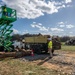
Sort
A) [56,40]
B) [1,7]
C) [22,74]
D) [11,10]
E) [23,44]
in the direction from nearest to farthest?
1. [22,74]
2. [1,7]
3. [11,10]
4. [56,40]
5. [23,44]

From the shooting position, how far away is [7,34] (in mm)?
21469

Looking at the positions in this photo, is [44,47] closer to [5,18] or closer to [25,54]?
[25,54]

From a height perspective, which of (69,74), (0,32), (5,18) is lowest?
(69,74)

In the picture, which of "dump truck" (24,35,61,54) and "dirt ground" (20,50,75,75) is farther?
"dump truck" (24,35,61,54)

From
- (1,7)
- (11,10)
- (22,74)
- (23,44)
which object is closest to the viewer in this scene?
(22,74)

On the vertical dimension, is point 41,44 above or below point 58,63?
above

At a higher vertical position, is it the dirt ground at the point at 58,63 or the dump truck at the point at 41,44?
the dump truck at the point at 41,44

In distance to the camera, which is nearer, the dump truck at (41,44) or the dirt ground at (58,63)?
the dirt ground at (58,63)

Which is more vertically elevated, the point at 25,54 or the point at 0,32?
the point at 0,32

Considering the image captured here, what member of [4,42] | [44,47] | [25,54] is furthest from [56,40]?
[4,42]

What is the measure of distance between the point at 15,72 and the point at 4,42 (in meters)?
10.1

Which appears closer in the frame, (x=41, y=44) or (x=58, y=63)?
(x=58, y=63)

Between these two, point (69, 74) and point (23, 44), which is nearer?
point (69, 74)

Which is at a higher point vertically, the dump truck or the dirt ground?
the dump truck
